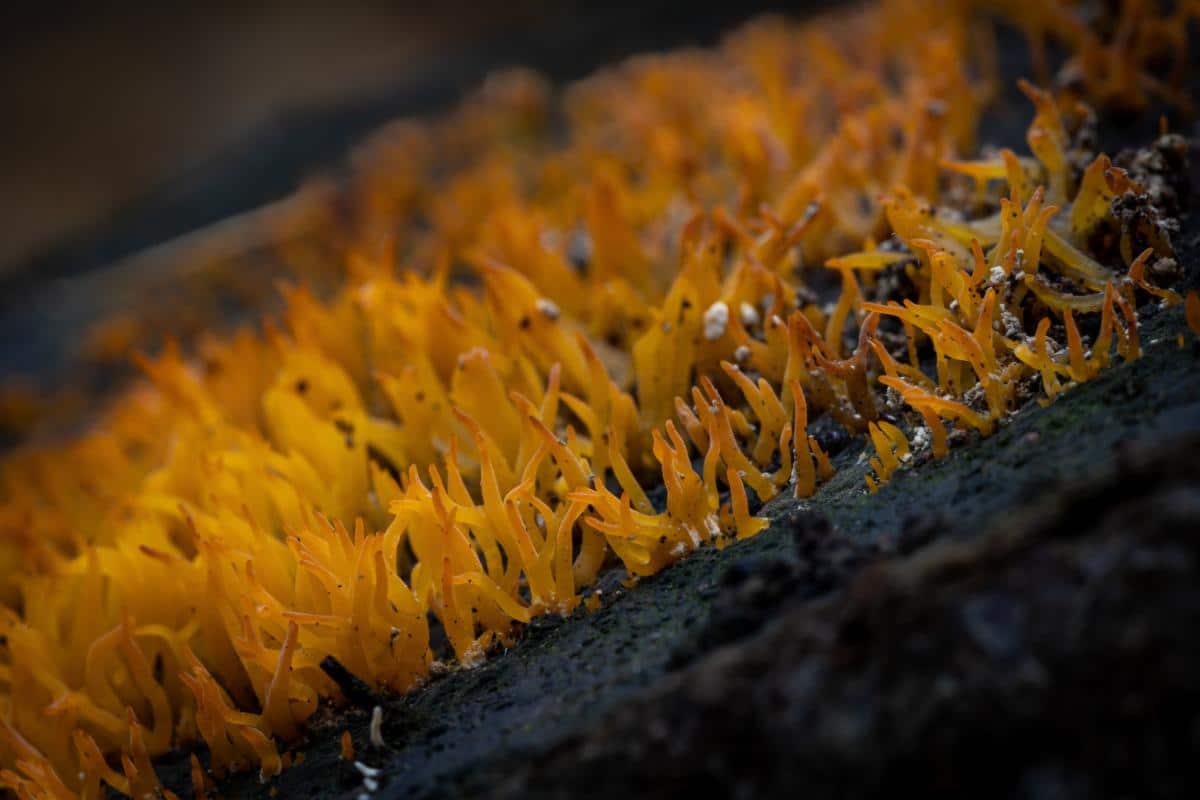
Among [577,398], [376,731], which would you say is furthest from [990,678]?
[577,398]

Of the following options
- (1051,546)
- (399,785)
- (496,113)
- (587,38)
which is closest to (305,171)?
(496,113)

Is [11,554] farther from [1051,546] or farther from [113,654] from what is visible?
[1051,546]

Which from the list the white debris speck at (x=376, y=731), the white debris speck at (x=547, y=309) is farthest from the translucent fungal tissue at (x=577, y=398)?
the white debris speck at (x=376, y=731)

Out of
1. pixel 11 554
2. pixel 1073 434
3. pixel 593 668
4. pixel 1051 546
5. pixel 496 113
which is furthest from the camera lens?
pixel 496 113

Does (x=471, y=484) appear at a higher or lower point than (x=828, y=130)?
lower

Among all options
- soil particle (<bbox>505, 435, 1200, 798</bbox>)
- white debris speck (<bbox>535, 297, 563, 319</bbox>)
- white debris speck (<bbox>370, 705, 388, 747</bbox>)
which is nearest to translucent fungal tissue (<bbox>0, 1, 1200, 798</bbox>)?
white debris speck (<bbox>535, 297, 563, 319</bbox>)

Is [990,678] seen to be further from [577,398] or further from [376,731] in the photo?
[577,398]

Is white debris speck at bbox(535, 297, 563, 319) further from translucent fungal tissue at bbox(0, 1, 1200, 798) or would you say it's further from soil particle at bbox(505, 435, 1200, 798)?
soil particle at bbox(505, 435, 1200, 798)
